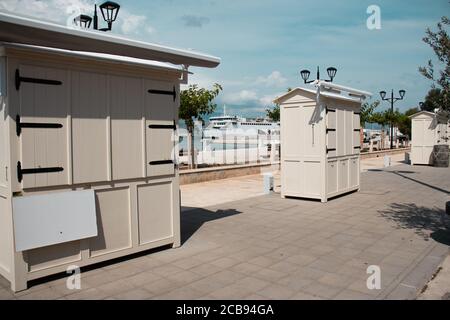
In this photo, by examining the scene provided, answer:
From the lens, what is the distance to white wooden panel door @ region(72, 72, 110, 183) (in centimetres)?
470

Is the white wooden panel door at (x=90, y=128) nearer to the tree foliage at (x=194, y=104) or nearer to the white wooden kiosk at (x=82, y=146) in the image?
the white wooden kiosk at (x=82, y=146)

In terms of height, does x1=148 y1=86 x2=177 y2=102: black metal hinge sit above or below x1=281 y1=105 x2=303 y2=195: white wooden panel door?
above

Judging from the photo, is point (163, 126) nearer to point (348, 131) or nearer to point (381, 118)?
point (348, 131)

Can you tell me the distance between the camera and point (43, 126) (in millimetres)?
4375

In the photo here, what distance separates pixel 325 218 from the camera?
7805mm

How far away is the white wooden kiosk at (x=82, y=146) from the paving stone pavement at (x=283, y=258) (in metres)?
0.39

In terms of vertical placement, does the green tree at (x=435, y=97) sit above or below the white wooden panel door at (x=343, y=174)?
above

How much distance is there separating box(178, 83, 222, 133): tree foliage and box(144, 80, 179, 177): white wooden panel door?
9.15 m

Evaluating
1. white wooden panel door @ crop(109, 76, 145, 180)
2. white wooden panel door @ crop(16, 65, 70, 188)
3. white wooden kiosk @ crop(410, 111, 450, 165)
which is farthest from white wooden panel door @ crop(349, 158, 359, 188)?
white wooden kiosk @ crop(410, 111, 450, 165)

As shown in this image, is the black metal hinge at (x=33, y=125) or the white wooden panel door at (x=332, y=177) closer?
the black metal hinge at (x=33, y=125)

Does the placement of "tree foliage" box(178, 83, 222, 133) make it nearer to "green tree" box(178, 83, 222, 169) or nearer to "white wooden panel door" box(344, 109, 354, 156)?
"green tree" box(178, 83, 222, 169)

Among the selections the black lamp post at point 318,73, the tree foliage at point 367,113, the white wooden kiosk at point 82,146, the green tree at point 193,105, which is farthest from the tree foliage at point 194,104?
the tree foliage at point 367,113

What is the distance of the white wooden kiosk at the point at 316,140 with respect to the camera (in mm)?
9414
